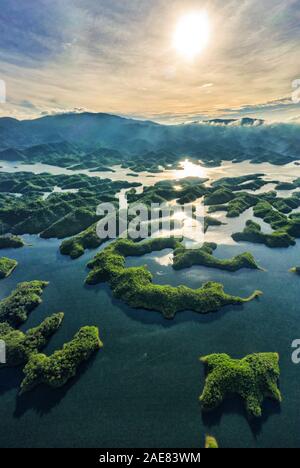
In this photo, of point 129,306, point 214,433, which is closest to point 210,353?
point 214,433

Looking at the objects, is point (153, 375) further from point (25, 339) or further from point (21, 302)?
point (21, 302)

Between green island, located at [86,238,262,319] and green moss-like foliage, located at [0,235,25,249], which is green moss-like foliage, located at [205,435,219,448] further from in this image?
green moss-like foliage, located at [0,235,25,249]

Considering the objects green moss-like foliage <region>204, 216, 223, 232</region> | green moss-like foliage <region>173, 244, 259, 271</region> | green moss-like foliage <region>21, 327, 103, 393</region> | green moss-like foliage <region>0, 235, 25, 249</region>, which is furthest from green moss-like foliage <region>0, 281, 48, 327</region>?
green moss-like foliage <region>204, 216, 223, 232</region>

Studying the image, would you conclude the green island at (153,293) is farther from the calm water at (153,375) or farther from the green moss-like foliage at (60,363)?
the green moss-like foliage at (60,363)

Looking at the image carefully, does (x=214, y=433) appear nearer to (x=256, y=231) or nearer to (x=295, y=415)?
(x=295, y=415)

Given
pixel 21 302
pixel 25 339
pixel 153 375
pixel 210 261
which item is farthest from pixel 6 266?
pixel 210 261

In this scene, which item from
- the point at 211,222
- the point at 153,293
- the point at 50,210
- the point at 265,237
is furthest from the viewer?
the point at 50,210
